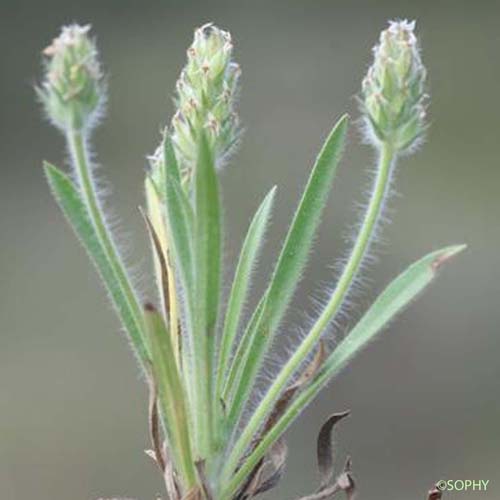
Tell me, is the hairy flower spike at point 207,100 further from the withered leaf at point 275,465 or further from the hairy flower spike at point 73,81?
the withered leaf at point 275,465

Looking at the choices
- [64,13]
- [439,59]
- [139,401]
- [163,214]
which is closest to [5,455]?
[139,401]

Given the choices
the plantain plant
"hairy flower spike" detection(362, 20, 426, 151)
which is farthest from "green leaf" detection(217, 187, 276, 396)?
"hairy flower spike" detection(362, 20, 426, 151)

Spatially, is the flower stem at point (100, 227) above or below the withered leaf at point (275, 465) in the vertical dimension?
above

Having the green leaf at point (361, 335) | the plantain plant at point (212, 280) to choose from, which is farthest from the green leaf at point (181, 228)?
the green leaf at point (361, 335)

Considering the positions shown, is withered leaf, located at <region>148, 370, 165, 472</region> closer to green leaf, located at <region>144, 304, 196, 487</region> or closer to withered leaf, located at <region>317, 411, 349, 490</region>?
green leaf, located at <region>144, 304, 196, 487</region>

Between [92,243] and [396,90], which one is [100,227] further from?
[396,90]

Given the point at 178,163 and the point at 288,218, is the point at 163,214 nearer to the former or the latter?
the point at 178,163

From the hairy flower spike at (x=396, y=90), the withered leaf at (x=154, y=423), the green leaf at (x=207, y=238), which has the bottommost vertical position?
the withered leaf at (x=154, y=423)
